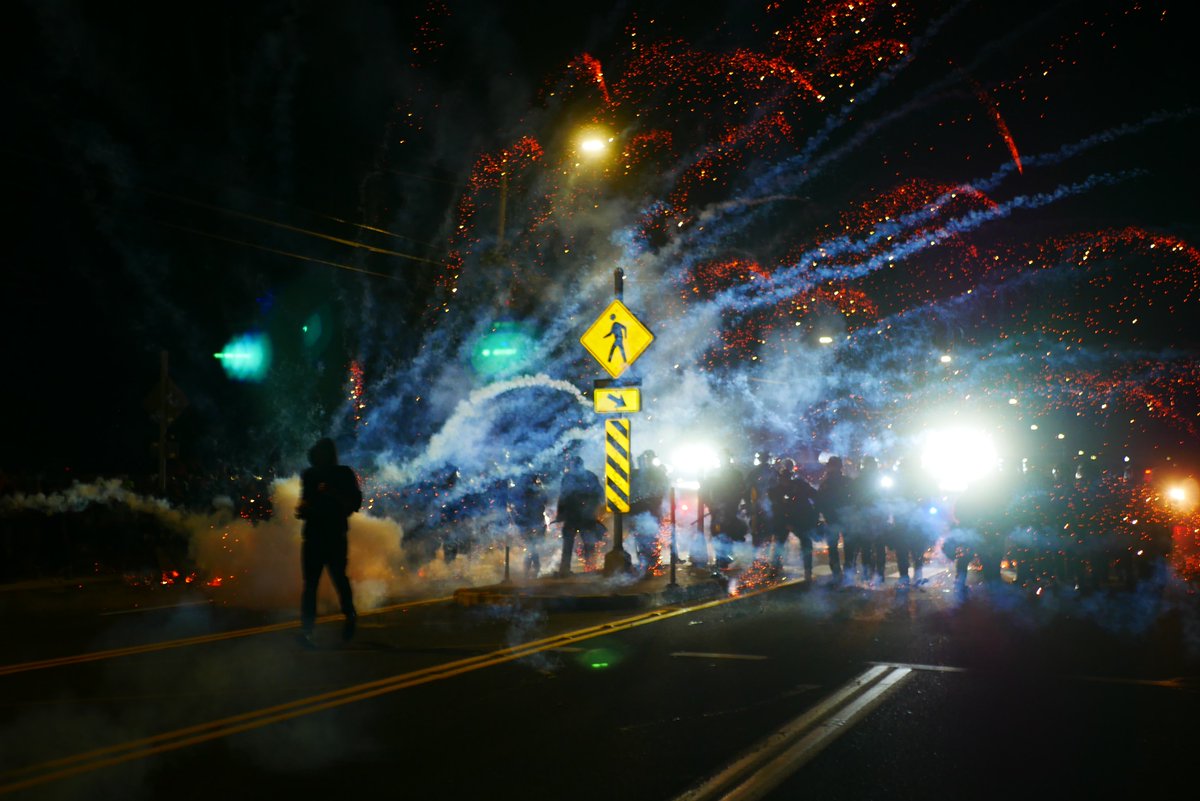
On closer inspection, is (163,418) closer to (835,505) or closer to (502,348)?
(502,348)

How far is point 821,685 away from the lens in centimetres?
770

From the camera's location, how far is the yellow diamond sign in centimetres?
1551

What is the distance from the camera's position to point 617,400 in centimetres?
1527

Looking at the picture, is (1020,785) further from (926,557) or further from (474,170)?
(474,170)

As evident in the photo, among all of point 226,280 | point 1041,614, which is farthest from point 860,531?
point 226,280

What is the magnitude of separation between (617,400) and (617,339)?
95cm

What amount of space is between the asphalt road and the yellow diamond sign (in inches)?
197

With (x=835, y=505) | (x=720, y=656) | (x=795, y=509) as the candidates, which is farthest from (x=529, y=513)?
(x=720, y=656)

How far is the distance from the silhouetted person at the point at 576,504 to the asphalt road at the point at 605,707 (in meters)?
4.30

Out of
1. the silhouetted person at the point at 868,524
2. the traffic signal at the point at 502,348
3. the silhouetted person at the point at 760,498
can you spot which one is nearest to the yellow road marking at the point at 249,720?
the silhouetted person at the point at 868,524

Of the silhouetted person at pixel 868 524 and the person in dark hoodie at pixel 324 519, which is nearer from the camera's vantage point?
the person in dark hoodie at pixel 324 519

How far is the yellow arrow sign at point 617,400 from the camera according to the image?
1516cm

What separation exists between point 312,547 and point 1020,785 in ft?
20.6

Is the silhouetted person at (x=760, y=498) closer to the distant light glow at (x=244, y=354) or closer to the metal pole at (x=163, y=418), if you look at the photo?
the distant light glow at (x=244, y=354)
